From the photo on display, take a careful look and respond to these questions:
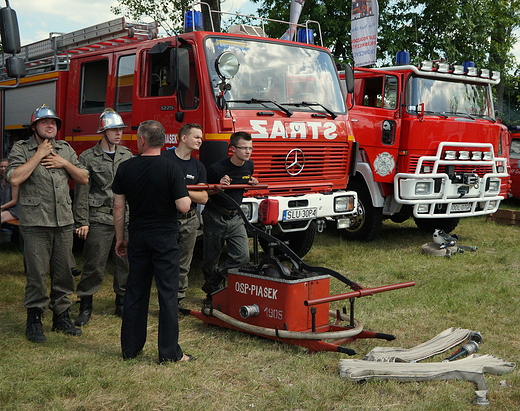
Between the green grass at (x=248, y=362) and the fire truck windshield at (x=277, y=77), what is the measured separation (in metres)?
2.09

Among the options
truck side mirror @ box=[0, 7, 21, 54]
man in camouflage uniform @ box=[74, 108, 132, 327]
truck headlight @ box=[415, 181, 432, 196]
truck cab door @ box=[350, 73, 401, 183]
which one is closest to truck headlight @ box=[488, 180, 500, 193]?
truck headlight @ box=[415, 181, 432, 196]

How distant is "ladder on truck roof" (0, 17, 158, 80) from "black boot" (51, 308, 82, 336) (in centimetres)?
374

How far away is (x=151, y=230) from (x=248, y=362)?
119 centimetres

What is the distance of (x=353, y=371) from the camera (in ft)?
13.4

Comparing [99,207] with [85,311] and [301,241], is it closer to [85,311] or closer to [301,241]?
[85,311]

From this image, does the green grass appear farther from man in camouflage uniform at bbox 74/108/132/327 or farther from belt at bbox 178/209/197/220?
belt at bbox 178/209/197/220

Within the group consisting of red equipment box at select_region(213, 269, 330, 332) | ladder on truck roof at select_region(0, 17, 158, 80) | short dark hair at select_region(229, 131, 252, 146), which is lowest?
red equipment box at select_region(213, 269, 330, 332)

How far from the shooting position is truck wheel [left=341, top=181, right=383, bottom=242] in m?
9.66

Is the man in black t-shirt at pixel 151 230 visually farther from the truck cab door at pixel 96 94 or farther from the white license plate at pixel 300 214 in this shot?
the truck cab door at pixel 96 94

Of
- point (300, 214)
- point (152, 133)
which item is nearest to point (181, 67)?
point (300, 214)

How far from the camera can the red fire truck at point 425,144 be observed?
29.9ft

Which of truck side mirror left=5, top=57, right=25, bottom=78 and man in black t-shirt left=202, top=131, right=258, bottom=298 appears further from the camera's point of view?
truck side mirror left=5, top=57, right=25, bottom=78

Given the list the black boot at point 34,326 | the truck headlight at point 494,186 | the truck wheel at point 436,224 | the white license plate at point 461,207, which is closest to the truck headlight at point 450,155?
the white license plate at point 461,207

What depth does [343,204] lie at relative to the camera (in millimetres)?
7230
